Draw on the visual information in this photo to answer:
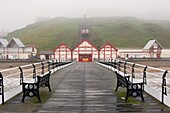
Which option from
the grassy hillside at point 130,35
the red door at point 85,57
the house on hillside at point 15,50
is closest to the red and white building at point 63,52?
the red door at point 85,57

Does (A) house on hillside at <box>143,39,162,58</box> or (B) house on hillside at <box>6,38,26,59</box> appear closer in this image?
(A) house on hillside at <box>143,39,162,58</box>

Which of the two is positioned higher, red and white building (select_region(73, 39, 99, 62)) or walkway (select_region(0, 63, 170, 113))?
red and white building (select_region(73, 39, 99, 62))

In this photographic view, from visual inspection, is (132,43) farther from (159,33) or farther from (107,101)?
(107,101)

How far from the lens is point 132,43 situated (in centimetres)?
12888

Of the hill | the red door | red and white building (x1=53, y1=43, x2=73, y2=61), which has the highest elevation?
the hill

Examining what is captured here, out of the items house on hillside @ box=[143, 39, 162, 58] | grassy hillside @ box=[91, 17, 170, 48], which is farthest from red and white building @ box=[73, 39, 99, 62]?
grassy hillside @ box=[91, 17, 170, 48]

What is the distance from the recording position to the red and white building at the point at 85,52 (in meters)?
85.5

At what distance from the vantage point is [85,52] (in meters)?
85.6

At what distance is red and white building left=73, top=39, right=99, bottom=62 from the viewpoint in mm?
85500

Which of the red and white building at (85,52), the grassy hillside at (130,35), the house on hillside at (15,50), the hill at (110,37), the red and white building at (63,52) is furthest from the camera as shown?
the grassy hillside at (130,35)

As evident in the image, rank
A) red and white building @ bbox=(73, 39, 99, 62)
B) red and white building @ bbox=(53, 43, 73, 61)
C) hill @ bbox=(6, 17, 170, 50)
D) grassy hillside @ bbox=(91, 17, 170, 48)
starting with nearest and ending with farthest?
red and white building @ bbox=(73, 39, 99, 62) → red and white building @ bbox=(53, 43, 73, 61) → hill @ bbox=(6, 17, 170, 50) → grassy hillside @ bbox=(91, 17, 170, 48)

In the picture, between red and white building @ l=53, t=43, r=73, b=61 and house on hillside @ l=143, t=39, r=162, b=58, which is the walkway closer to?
red and white building @ l=53, t=43, r=73, b=61

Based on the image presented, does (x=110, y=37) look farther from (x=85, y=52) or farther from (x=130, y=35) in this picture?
(x=85, y=52)

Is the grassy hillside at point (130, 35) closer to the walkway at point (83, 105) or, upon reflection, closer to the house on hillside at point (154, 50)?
the house on hillside at point (154, 50)
